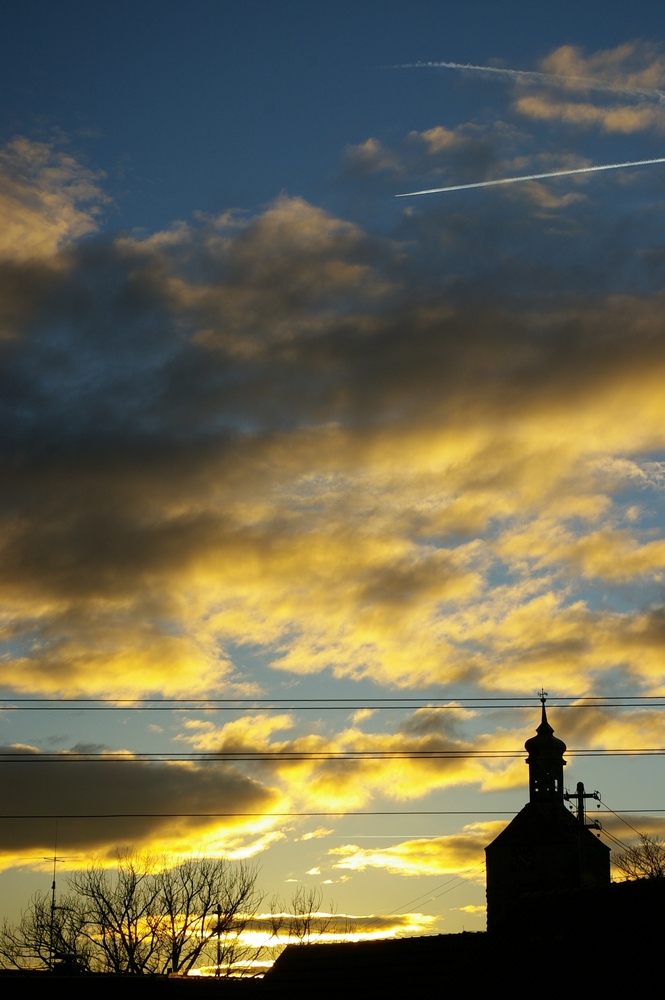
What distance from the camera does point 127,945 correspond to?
190 feet

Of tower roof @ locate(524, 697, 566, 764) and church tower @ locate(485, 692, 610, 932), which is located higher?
tower roof @ locate(524, 697, 566, 764)

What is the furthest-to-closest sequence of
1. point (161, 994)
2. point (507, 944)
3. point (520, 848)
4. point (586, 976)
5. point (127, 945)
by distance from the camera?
point (520, 848)
point (127, 945)
point (161, 994)
point (507, 944)
point (586, 976)

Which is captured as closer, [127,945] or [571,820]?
[127,945]

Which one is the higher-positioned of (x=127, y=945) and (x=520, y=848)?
(x=520, y=848)

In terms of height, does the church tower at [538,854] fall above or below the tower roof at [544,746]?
below

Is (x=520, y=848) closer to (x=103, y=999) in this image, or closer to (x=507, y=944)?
(x=103, y=999)

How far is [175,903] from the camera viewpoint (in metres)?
58.8

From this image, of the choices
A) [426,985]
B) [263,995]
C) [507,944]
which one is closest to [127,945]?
[263,995]

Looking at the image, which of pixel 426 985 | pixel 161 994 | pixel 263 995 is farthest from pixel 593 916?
pixel 161 994

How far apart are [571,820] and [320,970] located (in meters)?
49.6

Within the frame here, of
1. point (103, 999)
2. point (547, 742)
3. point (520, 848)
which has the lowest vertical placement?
point (103, 999)

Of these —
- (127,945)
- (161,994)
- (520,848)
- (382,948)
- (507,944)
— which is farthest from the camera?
(520,848)

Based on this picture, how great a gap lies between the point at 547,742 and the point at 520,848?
961 cm

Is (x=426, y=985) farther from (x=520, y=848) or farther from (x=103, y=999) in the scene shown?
(x=520, y=848)
